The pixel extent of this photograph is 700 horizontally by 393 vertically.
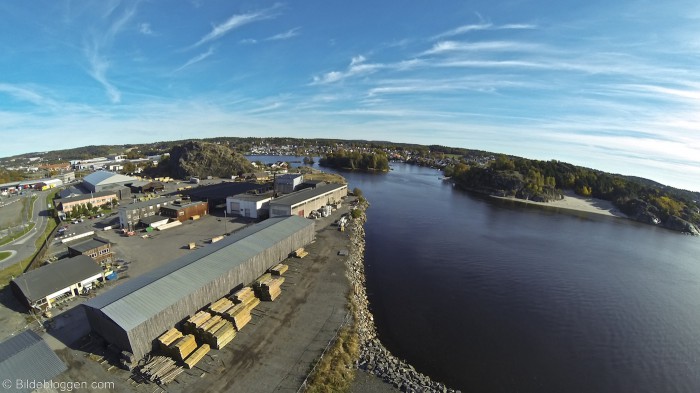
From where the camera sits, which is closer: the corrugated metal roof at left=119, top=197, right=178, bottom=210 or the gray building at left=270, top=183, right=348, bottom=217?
the corrugated metal roof at left=119, top=197, right=178, bottom=210

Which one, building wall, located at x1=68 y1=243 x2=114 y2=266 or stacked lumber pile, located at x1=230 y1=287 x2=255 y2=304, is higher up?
stacked lumber pile, located at x1=230 y1=287 x2=255 y2=304

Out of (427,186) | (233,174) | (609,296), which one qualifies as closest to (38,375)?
(609,296)

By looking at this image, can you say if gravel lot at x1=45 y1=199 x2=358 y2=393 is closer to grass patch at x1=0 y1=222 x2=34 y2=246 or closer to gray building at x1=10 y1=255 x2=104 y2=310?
gray building at x1=10 y1=255 x2=104 y2=310

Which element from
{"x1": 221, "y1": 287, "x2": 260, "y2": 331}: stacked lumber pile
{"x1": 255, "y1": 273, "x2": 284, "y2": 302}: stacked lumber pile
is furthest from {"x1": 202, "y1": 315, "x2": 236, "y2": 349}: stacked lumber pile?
{"x1": 255, "y1": 273, "x2": 284, "y2": 302}: stacked lumber pile

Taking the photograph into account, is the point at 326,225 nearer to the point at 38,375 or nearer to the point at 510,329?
the point at 510,329

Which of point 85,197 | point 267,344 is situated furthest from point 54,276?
point 85,197

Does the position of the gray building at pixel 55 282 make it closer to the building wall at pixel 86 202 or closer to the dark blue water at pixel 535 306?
the dark blue water at pixel 535 306

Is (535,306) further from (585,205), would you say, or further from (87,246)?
(585,205)
